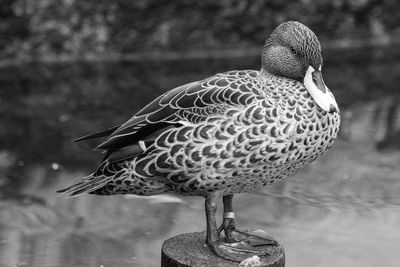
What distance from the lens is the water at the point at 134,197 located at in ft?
17.1

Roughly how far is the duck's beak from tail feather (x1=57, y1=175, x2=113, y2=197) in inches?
38.5

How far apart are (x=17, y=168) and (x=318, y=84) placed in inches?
135

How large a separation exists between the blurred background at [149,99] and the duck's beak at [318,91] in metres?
1.70

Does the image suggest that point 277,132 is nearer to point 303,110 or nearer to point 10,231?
point 303,110

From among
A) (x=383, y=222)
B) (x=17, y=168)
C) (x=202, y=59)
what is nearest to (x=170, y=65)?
(x=202, y=59)

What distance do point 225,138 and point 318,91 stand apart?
1.50ft

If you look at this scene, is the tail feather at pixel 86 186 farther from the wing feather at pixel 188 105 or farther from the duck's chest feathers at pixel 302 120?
the duck's chest feathers at pixel 302 120

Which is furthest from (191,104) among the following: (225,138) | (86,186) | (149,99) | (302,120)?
(149,99)

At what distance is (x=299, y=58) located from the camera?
3660 mm

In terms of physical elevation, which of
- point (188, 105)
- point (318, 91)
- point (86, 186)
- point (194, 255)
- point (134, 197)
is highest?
point (318, 91)

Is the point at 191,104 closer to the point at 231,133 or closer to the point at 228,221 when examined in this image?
the point at 231,133

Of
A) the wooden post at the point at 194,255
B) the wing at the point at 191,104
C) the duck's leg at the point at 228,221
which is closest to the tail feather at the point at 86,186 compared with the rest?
the wing at the point at 191,104

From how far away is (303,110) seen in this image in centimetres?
358

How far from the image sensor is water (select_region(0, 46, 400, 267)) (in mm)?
5227
